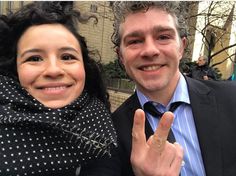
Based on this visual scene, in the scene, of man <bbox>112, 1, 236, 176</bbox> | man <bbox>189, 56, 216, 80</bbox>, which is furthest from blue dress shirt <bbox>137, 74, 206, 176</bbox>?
man <bbox>189, 56, 216, 80</bbox>

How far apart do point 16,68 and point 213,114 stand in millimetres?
1257

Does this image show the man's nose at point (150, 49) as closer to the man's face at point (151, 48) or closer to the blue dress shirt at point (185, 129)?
the man's face at point (151, 48)

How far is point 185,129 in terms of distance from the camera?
7.57 feet

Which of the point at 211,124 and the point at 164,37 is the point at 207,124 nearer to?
the point at 211,124

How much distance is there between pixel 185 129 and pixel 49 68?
3.13 ft

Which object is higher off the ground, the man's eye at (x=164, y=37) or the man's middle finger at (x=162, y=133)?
the man's eye at (x=164, y=37)

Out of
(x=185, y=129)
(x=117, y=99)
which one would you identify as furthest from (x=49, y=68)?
(x=117, y=99)

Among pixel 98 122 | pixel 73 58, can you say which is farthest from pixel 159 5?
pixel 98 122

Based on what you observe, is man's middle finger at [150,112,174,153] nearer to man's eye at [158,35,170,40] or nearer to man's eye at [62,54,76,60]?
man's eye at [62,54,76,60]

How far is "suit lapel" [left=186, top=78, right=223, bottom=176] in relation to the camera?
2.17 metres

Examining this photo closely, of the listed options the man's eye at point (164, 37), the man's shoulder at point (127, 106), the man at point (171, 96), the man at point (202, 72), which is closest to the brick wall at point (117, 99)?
the man at point (202, 72)

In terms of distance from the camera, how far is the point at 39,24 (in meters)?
2.04

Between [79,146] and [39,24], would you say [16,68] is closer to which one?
[39,24]

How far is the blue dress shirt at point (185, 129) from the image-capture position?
2.20 metres
